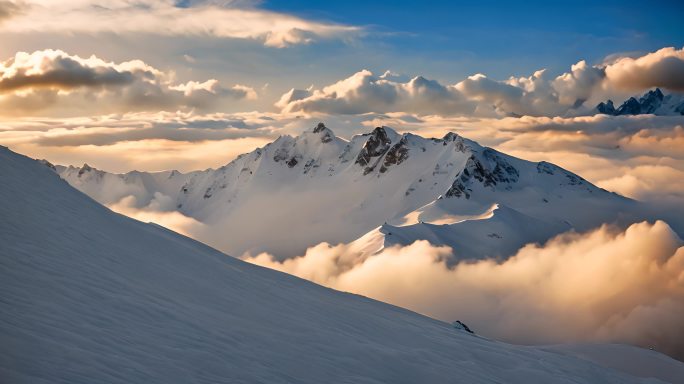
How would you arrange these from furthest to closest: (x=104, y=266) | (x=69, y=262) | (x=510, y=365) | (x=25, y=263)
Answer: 1. (x=510, y=365)
2. (x=104, y=266)
3. (x=69, y=262)
4. (x=25, y=263)

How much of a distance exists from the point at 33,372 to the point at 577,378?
23727mm

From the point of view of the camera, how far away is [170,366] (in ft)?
48.9

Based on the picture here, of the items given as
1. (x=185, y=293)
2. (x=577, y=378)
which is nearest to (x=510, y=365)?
(x=577, y=378)

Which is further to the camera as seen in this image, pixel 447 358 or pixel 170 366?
pixel 447 358

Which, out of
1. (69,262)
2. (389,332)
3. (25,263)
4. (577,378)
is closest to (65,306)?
(25,263)

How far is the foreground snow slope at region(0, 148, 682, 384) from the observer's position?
1421 cm

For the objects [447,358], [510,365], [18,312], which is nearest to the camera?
[18,312]

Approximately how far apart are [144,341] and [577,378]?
2053 cm

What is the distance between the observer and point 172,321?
18.8 m

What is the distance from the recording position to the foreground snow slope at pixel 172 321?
14.2m

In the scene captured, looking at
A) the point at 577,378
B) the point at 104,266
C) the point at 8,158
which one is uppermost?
the point at 8,158

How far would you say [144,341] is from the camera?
52.7 feet

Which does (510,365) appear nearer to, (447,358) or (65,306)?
(447,358)

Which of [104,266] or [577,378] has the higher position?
[104,266]
